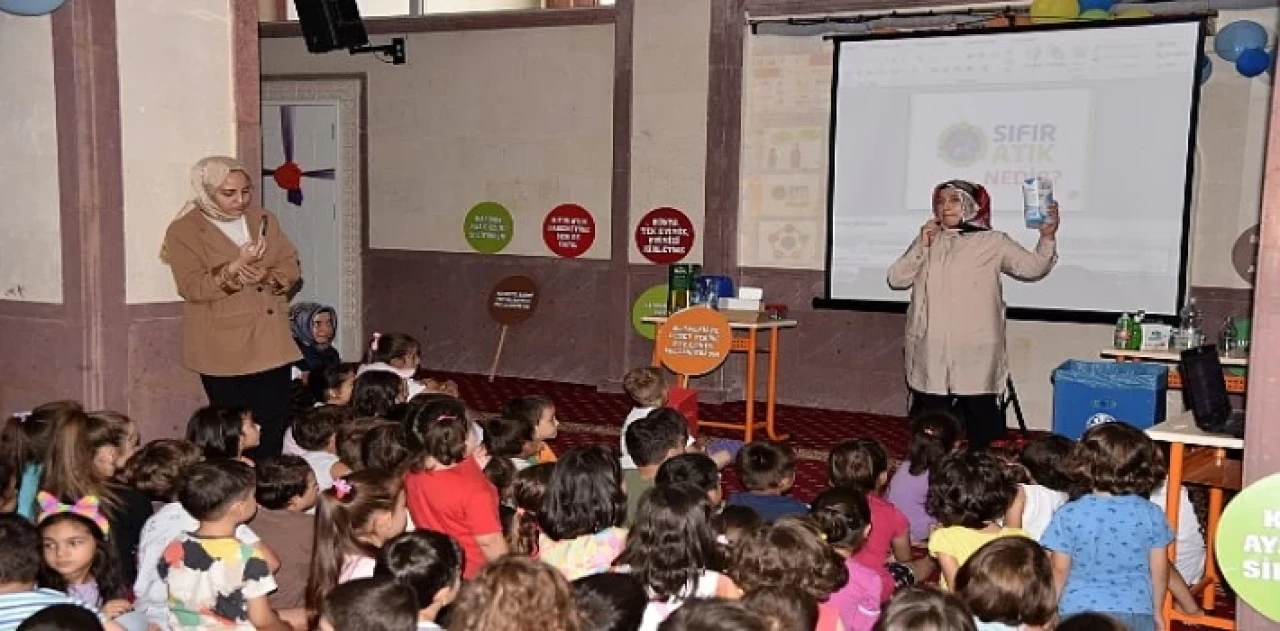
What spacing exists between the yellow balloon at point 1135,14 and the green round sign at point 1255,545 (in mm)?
4408

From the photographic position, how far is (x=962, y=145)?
24.3ft

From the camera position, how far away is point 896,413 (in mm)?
7914

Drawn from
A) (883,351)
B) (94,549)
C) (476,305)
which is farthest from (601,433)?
(94,549)

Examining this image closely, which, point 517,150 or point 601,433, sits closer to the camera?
point 601,433

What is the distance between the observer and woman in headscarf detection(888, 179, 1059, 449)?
510 centimetres

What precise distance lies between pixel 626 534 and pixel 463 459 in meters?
0.56

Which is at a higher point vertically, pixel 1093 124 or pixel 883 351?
pixel 1093 124

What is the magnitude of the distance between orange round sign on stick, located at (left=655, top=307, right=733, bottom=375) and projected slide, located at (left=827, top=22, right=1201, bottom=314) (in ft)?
5.16

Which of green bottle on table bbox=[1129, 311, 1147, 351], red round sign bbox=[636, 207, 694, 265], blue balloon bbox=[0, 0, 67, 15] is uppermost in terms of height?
blue balloon bbox=[0, 0, 67, 15]

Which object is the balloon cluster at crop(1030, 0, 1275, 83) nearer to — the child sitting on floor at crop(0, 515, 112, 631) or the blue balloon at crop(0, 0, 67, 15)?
the blue balloon at crop(0, 0, 67, 15)

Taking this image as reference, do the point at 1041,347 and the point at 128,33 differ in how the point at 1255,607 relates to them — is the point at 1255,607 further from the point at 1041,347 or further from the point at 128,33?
the point at 1041,347

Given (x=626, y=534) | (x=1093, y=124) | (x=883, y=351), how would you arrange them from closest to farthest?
(x=626, y=534), (x=1093, y=124), (x=883, y=351)

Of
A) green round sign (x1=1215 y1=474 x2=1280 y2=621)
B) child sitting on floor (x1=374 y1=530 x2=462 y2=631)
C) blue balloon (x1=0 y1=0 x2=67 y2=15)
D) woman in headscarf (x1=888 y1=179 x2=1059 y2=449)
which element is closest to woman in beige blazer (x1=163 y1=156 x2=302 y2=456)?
blue balloon (x1=0 y1=0 x2=67 y2=15)

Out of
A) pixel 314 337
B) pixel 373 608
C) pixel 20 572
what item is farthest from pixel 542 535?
pixel 314 337
